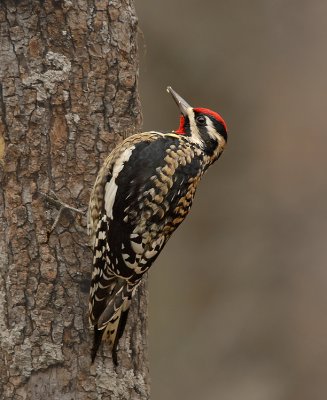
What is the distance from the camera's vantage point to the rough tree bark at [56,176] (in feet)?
17.7

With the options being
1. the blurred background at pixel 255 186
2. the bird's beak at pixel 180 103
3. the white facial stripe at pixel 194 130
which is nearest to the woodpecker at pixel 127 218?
the white facial stripe at pixel 194 130

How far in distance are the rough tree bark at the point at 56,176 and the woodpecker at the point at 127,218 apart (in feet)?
0.35

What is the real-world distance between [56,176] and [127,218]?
41cm

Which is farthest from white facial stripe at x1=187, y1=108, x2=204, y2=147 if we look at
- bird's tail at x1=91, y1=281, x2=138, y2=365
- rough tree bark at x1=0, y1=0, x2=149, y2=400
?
bird's tail at x1=91, y1=281, x2=138, y2=365

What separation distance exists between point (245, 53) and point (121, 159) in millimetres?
3774

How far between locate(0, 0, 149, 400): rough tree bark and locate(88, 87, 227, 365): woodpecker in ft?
0.35

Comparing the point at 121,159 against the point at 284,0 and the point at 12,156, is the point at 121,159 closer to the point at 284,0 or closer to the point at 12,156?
the point at 12,156

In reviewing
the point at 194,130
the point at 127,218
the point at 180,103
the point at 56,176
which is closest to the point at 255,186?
the point at 180,103

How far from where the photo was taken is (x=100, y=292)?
5.40 meters

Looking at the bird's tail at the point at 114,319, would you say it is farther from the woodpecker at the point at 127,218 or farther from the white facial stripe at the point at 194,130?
the white facial stripe at the point at 194,130

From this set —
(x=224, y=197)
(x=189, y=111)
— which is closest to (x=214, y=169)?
(x=224, y=197)

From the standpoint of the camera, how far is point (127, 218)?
18.1 feet

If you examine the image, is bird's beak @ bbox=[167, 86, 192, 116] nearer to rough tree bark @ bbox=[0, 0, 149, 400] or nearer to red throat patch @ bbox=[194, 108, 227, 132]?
red throat patch @ bbox=[194, 108, 227, 132]

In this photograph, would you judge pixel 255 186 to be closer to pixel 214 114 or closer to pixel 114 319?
pixel 214 114
